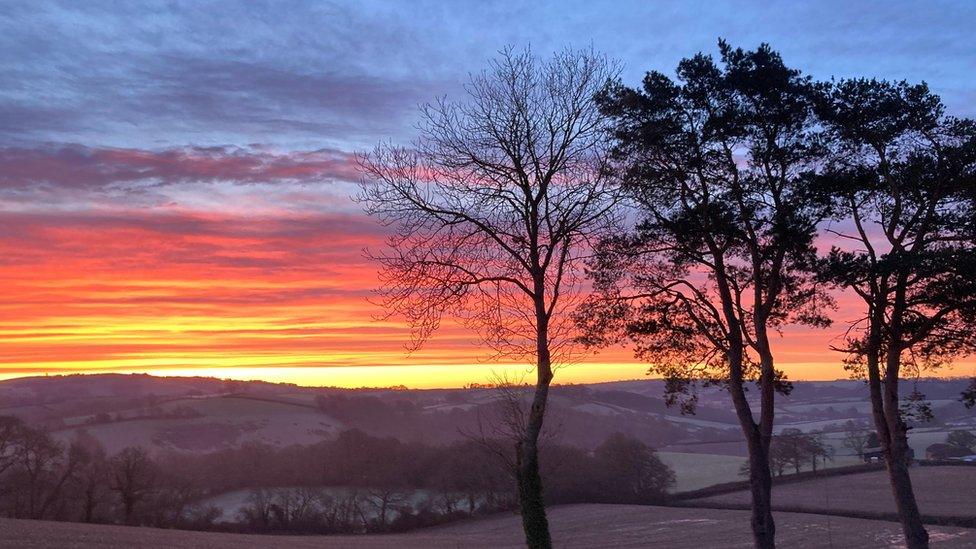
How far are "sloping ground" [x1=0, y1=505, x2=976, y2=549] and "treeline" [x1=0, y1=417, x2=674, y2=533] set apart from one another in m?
4.70

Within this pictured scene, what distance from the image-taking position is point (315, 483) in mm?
62406

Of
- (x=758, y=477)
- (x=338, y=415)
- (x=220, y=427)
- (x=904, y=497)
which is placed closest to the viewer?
(x=904, y=497)

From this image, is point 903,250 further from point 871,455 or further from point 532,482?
point 871,455

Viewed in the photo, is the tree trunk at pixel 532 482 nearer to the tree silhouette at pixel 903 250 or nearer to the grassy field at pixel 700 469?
the tree silhouette at pixel 903 250

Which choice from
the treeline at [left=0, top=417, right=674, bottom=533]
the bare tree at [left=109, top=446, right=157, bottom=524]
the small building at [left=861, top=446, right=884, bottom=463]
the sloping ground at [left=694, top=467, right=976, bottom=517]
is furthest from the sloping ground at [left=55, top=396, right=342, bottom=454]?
the small building at [left=861, top=446, right=884, bottom=463]

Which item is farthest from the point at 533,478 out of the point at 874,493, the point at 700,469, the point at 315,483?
the point at 700,469

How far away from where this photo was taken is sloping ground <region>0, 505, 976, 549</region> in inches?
1172

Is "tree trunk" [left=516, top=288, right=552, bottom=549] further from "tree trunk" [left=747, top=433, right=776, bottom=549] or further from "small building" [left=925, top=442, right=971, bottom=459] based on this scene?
"small building" [left=925, top=442, right=971, bottom=459]

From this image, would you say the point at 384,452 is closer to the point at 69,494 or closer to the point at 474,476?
the point at 474,476

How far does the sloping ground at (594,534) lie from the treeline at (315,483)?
4703 millimetres

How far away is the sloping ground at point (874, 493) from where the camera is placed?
140 ft

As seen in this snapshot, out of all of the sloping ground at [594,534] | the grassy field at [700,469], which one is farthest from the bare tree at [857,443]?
the sloping ground at [594,534]

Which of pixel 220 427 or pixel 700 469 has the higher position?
pixel 220 427

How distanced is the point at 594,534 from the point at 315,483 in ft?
97.5
